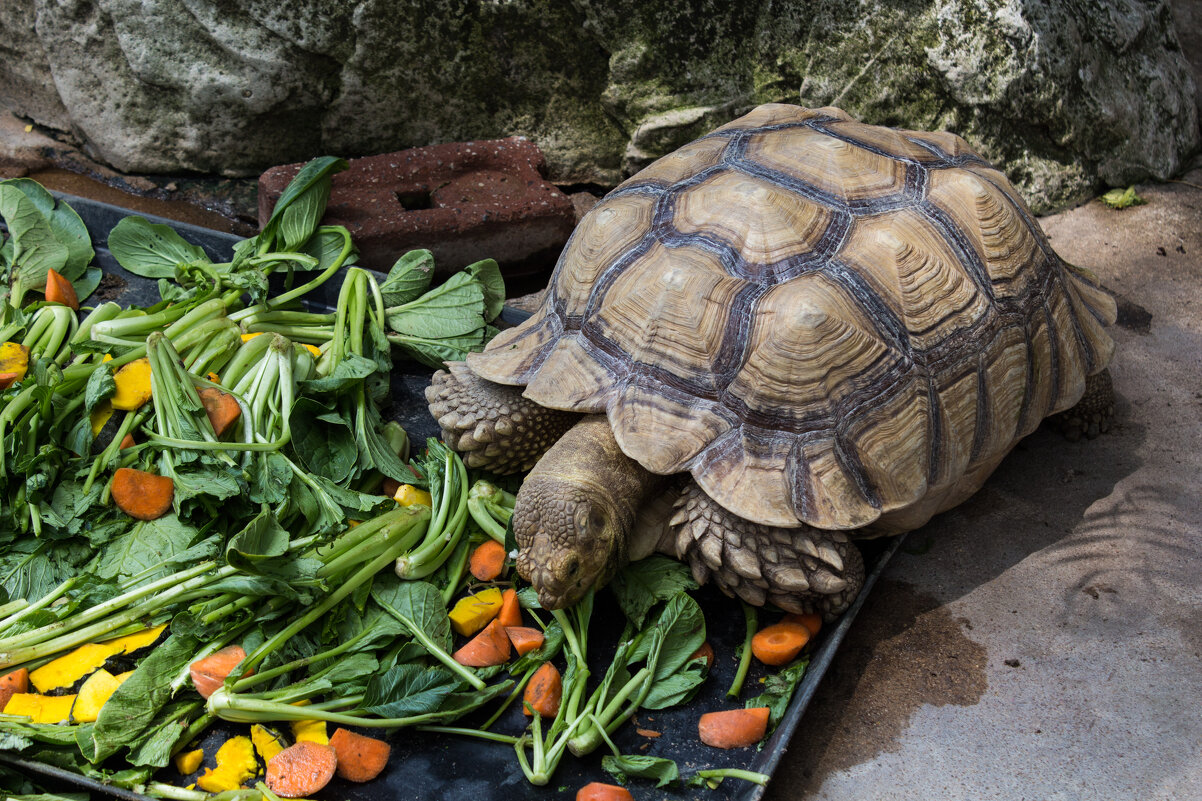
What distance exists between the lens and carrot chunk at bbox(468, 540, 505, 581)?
8.15ft

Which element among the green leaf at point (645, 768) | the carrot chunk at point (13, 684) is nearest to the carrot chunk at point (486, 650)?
the green leaf at point (645, 768)

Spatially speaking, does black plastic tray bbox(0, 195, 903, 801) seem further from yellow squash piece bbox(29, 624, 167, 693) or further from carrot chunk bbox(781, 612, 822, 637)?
yellow squash piece bbox(29, 624, 167, 693)

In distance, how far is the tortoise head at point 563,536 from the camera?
2166 mm

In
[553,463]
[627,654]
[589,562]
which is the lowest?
[627,654]

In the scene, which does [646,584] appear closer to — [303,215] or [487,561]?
[487,561]

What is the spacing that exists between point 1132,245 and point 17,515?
4325mm

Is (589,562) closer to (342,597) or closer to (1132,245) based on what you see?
(342,597)

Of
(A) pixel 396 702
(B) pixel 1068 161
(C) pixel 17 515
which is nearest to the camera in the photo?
(A) pixel 396 702

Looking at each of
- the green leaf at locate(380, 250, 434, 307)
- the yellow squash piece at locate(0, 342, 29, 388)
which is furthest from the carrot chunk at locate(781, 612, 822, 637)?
the yellow squash piece at locate(0, 342, 29, 388)

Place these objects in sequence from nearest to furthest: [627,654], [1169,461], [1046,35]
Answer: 1. [627,654]
2. [1169,461]
3. [1046,35]

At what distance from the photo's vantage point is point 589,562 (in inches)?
87.0

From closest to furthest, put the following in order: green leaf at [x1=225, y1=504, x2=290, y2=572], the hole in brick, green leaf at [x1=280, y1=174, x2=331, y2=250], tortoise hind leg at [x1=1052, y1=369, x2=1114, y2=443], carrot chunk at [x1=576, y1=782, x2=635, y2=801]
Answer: carrot chunk at [x1=576, y1=782, x2=635, y2=801] → green leaf at [x1=225, y1=504, x2=290, y2=572] → tortoise hind leg at [x1=1052, y1=369, x2=1114, y2=443] → green leaf at [x1=280, y1=174, x2=331, y2=250] → the hole in brick

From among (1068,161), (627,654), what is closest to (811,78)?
(1068,161)

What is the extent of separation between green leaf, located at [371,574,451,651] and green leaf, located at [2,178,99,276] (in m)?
1.99
